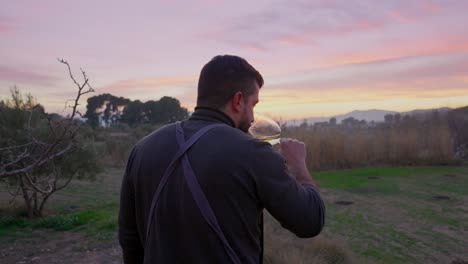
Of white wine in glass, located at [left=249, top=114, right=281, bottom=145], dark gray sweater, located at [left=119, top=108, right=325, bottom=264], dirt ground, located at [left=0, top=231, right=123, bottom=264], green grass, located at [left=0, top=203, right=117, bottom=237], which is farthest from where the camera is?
green grass, located at [left=0, top=203, right=117, bottom=237]

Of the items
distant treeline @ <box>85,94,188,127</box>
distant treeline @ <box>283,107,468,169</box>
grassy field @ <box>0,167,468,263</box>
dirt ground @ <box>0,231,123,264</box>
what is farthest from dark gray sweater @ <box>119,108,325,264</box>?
distant treeline @ <box>85,94,188,127</box>

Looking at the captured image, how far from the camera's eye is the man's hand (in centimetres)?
178

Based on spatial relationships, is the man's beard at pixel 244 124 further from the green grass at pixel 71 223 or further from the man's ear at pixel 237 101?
the green grass at pixel 71 223

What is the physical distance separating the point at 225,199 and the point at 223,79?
19.5 inches

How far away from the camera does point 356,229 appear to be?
273 inches

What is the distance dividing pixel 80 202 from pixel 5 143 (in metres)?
2.83

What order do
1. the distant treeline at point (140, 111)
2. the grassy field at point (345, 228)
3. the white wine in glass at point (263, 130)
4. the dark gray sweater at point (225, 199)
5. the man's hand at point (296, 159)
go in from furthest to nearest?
1. the distant treeline at point (140, 111)
2. the grassy field at point (345, 228)
3. the white wine in glass at point (263, 130)
4. the man's hand at point (296, 159)
5. the dark gray sweater at point (225, 199)

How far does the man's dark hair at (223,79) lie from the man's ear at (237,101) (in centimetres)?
1

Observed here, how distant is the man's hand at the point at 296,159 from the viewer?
1.78 m

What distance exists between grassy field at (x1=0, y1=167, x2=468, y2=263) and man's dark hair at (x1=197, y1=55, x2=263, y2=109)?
10.2ft

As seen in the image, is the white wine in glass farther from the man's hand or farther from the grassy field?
the grassy field

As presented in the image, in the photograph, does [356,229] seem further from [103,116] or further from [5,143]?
[103,116]

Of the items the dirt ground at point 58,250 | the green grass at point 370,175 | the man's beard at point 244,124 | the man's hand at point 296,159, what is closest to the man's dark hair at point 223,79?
the man's beard at point 244,124

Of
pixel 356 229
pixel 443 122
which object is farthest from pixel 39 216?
pixel 443 122
